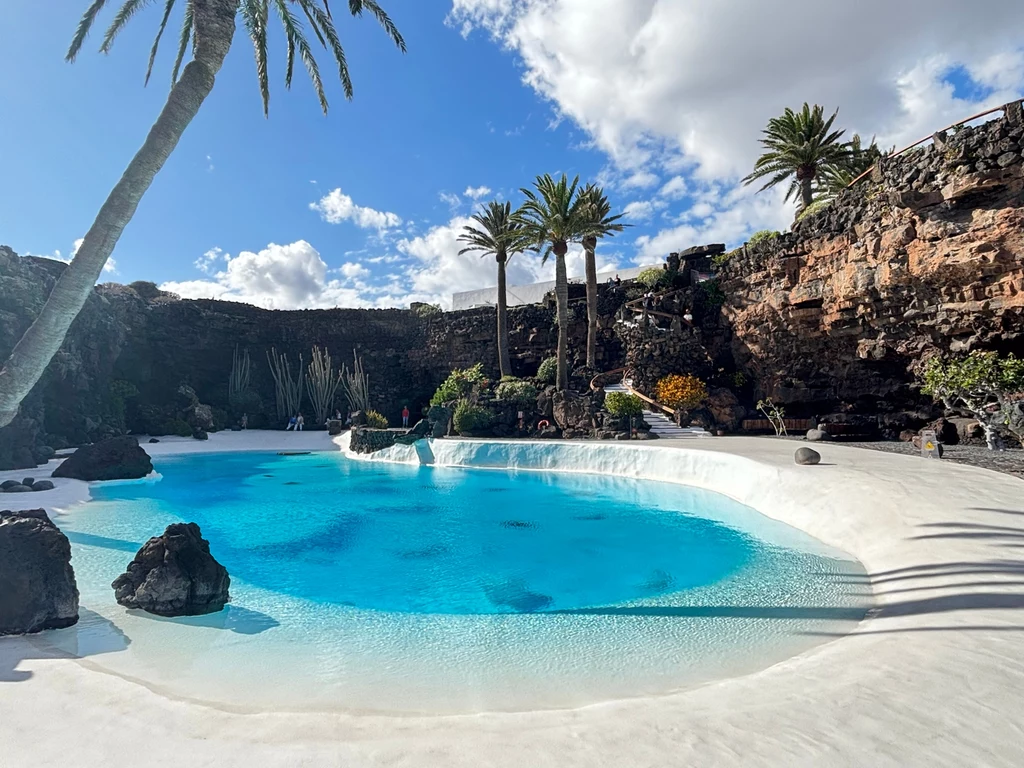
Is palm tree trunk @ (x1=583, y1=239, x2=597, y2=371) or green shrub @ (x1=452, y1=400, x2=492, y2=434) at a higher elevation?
palm tree trunk @ (x1=583, y1=239, x2=597, y2=371)

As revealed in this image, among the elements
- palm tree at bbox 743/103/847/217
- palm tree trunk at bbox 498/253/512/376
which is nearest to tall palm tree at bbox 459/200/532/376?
palm tree trunk at bbox 498/253/512/376

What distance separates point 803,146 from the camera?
74.2 feet

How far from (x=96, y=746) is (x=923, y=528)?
895 cm

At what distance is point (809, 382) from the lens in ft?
68.0

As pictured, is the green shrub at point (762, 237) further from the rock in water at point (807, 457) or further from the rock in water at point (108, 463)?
the rock in water at point (108, 463)

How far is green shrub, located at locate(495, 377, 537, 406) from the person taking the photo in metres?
23.3

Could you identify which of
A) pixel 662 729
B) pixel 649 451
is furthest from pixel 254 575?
pixel 649 451

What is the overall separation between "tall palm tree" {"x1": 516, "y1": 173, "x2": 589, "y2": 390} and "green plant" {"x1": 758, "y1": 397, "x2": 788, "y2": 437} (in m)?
8.22

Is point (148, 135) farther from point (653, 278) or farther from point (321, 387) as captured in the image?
point (321, 387)

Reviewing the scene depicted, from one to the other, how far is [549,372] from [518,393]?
10.4 feet

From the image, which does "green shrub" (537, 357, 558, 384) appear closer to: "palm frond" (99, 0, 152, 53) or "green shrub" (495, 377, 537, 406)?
"green shrub" (495, 377, 537, 406)

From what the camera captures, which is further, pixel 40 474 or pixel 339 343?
pixel 339 343

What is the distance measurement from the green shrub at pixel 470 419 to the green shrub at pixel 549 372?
374 centimetres

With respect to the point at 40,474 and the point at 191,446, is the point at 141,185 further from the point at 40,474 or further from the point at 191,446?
the point at 191,446
